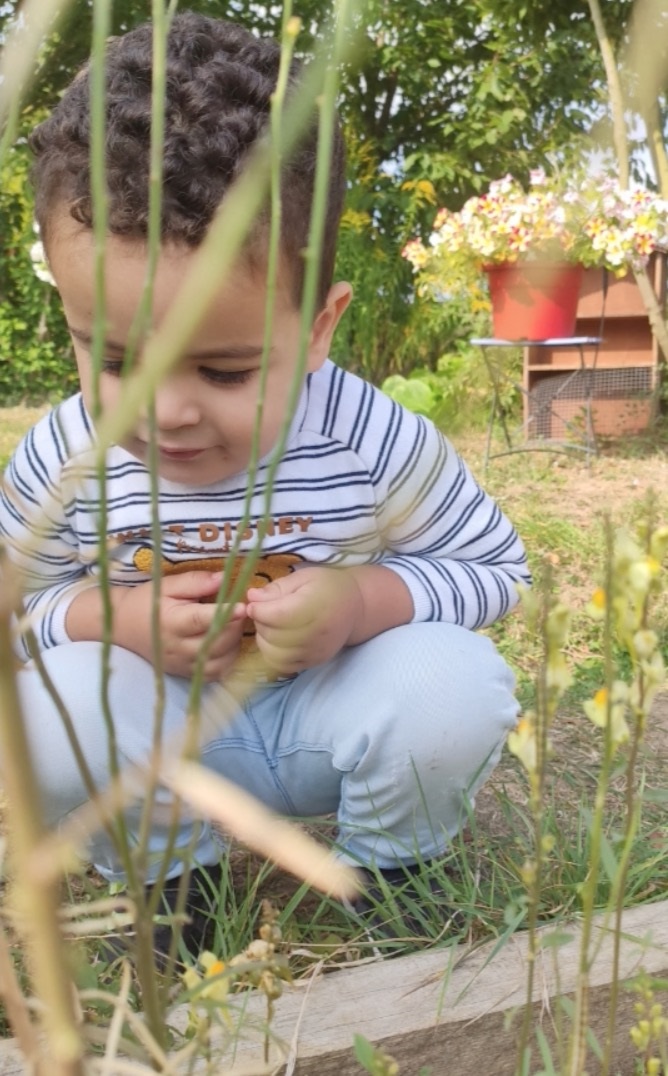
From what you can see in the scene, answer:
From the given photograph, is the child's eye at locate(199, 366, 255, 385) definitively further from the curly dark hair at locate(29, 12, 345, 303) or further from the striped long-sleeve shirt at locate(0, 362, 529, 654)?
the striped long-sleeve shirt at locate(0, 362, 529, 654)

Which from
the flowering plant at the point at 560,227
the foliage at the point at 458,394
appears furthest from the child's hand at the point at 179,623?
the foliage at the point at 458,394

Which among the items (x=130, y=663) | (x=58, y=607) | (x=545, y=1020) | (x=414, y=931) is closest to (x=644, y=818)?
(x=414, y=931)

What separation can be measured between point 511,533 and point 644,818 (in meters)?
0.40

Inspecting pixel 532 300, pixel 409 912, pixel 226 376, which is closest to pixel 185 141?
pixel 226 376

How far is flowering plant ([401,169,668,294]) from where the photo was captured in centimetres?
442

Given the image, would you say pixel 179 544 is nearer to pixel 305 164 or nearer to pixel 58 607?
pixel 58 607

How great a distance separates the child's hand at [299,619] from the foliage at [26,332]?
21.0ft

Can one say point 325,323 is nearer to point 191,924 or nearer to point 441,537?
point 441,537

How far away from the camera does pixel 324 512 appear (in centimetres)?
138

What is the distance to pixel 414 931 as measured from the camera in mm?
1146

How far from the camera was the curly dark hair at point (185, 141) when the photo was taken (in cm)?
109

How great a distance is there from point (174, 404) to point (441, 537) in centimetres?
47

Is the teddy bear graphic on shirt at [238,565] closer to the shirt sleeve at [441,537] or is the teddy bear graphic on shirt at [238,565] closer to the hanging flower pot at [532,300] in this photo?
the shirt sleeve at [441,537]

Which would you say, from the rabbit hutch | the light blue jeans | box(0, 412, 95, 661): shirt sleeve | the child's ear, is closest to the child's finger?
the light blue jeans
